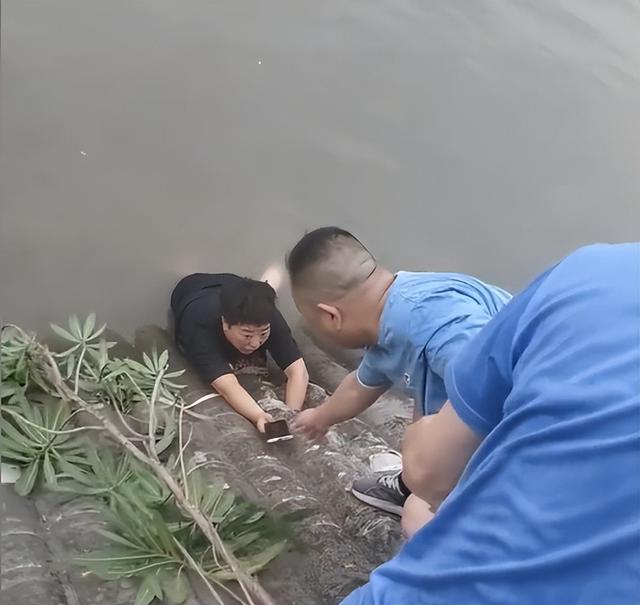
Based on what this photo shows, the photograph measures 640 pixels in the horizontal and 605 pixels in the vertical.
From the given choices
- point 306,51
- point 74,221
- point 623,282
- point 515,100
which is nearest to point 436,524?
point 623,282

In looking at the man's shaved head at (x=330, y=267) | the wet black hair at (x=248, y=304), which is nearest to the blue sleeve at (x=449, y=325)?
the man's shaved head at (x=330, y=267)

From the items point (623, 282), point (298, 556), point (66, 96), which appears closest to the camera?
point (623, 282)

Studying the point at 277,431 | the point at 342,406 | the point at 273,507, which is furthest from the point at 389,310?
the point at 277,431

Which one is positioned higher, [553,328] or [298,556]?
Answer: [553,328]

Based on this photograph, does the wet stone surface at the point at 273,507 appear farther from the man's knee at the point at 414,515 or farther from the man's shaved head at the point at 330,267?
the man's shaved head at the point at 330,267

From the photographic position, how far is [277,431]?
55.0 inches

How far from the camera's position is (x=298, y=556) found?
1.03 metres

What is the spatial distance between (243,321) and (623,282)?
123 centimetres

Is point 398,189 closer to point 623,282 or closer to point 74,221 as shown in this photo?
point 74,221

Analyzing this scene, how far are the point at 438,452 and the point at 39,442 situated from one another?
704mm

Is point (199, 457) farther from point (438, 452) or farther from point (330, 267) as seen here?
point (438, 452)

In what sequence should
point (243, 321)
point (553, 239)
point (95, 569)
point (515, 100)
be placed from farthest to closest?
point (515, 100) < point (553, 239) < point (243, 321) < point (95, 569)

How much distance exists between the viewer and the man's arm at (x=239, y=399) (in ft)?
4.88

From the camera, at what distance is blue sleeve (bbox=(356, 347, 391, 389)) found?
3.67 ft
